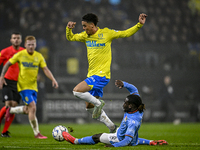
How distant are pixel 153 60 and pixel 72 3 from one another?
5.87 m

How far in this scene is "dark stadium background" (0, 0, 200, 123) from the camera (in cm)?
1316

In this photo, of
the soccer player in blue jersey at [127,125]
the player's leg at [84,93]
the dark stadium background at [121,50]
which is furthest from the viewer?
the dark stadium background at [121,50]

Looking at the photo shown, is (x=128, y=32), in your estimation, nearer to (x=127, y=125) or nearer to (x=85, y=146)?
(x=127, y=125)

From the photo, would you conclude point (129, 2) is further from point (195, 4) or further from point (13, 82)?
point (13, 82)

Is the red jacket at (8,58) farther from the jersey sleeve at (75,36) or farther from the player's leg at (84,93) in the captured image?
the player's leg at (84,93)

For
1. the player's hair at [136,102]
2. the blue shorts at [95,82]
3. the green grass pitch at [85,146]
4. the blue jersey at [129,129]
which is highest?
the blue shorts at [95,82]

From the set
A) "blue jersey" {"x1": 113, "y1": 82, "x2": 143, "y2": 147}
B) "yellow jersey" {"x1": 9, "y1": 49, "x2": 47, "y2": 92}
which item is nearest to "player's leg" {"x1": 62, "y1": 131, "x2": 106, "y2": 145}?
"blue jersey" {"x1": 113, "y1": 82, "x2": 143, "y2": 147}

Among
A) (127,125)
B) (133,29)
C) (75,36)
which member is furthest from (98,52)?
(127,125)

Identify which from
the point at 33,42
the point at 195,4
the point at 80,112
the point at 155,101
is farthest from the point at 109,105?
the point at 195,4

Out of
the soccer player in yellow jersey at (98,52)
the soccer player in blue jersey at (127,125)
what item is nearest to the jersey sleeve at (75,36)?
the soccer player in yellow jersey at (98,52)

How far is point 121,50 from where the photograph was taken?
15188 millimetres

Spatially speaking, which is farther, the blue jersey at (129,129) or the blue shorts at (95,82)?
the blue shorts at (95,82)

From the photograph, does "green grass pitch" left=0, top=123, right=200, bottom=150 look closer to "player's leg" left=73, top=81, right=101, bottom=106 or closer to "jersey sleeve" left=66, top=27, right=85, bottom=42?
"player's leg" left=73, top=81, right=101, bottom=106

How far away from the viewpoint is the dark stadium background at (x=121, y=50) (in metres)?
13.2
